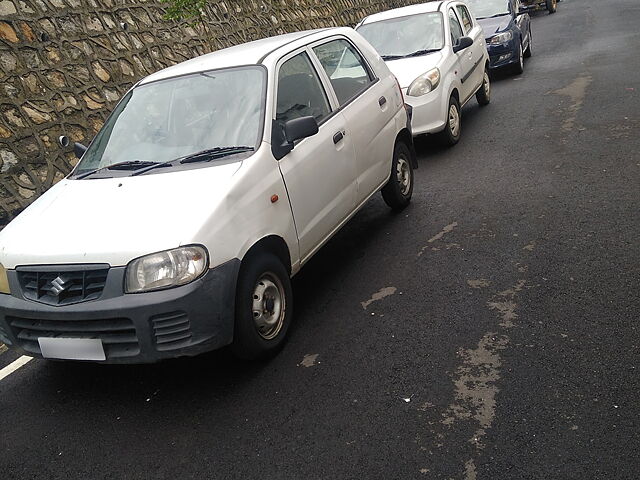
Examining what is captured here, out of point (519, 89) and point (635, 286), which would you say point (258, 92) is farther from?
point (519, 89)

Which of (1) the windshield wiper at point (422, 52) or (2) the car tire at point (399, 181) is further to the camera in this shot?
(1) the windshield wiper at point (422, 52)

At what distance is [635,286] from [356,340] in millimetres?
1865

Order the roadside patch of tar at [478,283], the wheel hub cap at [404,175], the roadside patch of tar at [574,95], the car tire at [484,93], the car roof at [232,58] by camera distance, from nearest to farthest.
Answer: the roadside patch of tar at [478,283] → the car roof at [232,58] → the wheel hub cap at [404,175] → the roadside patch of tar at [574,95] → the car tire at [484,93]

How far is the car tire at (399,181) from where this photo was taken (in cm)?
646

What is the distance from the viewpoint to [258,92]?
4.70 m

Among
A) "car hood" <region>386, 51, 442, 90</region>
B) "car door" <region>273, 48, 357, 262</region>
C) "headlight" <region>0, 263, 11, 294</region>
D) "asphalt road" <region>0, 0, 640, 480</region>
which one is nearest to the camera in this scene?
"asphalt road" <region>0, 0, 640, 480</region>

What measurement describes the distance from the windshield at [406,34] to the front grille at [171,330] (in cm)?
660

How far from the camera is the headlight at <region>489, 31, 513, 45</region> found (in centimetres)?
1295

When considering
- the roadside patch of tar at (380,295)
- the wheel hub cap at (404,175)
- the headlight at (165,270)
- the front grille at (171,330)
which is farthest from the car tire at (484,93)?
the front grille at (171,330)

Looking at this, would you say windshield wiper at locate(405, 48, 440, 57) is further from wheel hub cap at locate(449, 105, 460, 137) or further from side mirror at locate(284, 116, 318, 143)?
side mirror at locate(284, 116, 318, 143)

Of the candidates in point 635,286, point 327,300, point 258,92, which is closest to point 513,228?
point 635,286

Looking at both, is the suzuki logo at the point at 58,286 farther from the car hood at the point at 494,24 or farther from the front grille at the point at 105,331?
the car hood at the point at 494,24

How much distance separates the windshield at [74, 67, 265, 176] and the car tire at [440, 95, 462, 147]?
443cm

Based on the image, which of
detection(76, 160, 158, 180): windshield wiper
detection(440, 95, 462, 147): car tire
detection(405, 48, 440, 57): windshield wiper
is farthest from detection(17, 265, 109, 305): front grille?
detection(405, 48, 440, 57): windshield wiper
